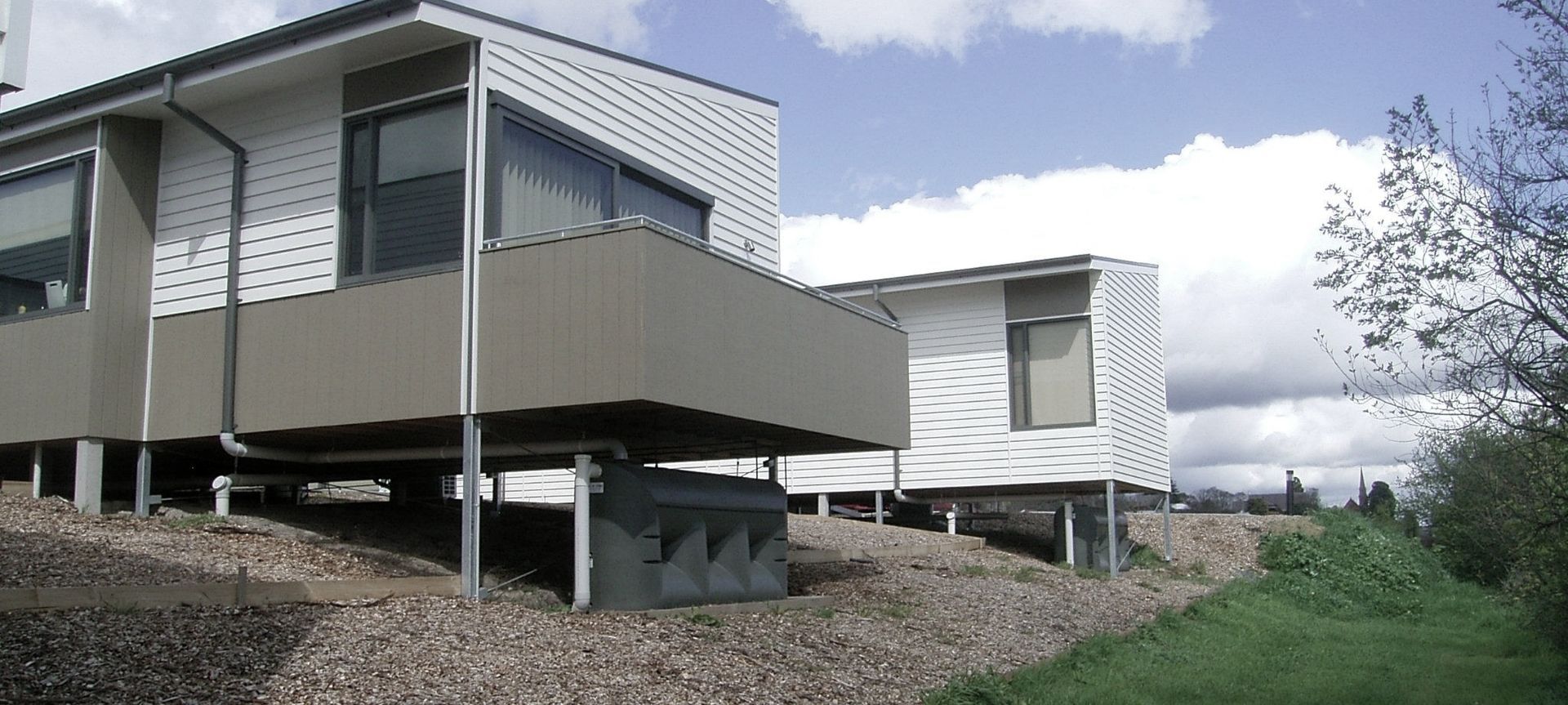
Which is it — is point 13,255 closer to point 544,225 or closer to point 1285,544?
point 544,225

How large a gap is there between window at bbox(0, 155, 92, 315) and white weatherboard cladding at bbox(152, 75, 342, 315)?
63 cm

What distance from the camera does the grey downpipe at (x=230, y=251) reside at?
451 inches

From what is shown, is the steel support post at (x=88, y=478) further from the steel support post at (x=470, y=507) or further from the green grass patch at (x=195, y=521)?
the steel support post at (x=470, y=507)

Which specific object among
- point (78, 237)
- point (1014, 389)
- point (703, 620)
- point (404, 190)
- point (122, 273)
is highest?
point (404, 190)

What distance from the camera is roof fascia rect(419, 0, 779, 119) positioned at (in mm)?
10406

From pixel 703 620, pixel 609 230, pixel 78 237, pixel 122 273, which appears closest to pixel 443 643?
pixel 703 620

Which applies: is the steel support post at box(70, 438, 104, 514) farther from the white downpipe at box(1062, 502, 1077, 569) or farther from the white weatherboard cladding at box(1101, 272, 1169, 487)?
the white weatherboard cladding at box(1101, 272, 1169, 487)

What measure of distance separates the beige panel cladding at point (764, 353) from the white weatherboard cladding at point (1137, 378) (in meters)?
6.55

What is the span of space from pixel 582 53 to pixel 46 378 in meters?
5.47

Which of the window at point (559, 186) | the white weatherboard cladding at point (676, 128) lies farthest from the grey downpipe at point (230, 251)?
the white weatherboard cladding at point (676, 128)

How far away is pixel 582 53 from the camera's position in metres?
11.9

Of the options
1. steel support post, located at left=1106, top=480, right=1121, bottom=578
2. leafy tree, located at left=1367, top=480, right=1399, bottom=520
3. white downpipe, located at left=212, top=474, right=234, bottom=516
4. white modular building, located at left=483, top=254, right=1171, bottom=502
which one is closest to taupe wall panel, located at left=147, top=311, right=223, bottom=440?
white downpipe, located at left=212, top=474, right=234, bottom=516

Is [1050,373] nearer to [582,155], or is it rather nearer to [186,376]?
[582,155]

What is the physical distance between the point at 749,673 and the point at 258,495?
7.98 m
